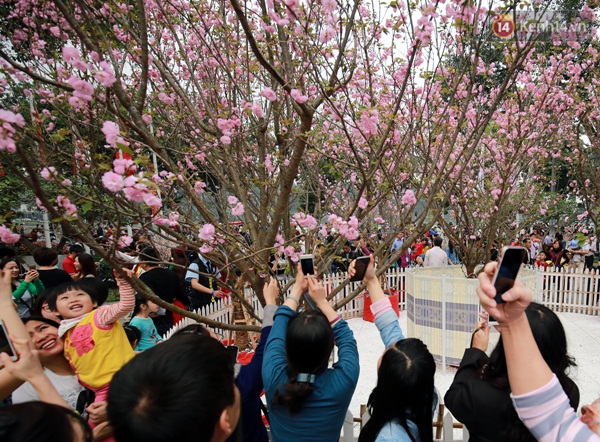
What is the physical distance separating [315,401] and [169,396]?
0.86 m

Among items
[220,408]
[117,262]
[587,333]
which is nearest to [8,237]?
[117,262]

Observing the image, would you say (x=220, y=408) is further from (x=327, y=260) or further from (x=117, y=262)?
(x=327, y=260)

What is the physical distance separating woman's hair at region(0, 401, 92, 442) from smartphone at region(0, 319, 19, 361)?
64 centimetres

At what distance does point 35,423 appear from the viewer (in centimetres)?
89

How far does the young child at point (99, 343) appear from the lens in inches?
82.7

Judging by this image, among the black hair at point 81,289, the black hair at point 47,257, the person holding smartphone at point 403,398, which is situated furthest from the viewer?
the black hair at point 47,257

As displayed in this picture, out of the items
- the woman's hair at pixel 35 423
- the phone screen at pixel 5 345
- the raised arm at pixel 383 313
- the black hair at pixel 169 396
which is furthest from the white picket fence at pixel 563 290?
the woman's hair at pixel 35 423

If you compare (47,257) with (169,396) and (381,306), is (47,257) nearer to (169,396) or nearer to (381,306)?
(381,306)

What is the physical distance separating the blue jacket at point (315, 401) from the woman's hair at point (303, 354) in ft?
0.13

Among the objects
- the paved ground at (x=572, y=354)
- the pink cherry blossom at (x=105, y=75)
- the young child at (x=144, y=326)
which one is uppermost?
the pink cherry blossom at (x=105, y=75)

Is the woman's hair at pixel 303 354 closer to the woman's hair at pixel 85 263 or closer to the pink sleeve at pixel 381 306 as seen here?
the pink sleeve at pixel 381 306

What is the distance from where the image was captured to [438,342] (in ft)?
18.0

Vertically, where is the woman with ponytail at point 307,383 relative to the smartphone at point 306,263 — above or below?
below

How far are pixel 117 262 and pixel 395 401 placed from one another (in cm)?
157
